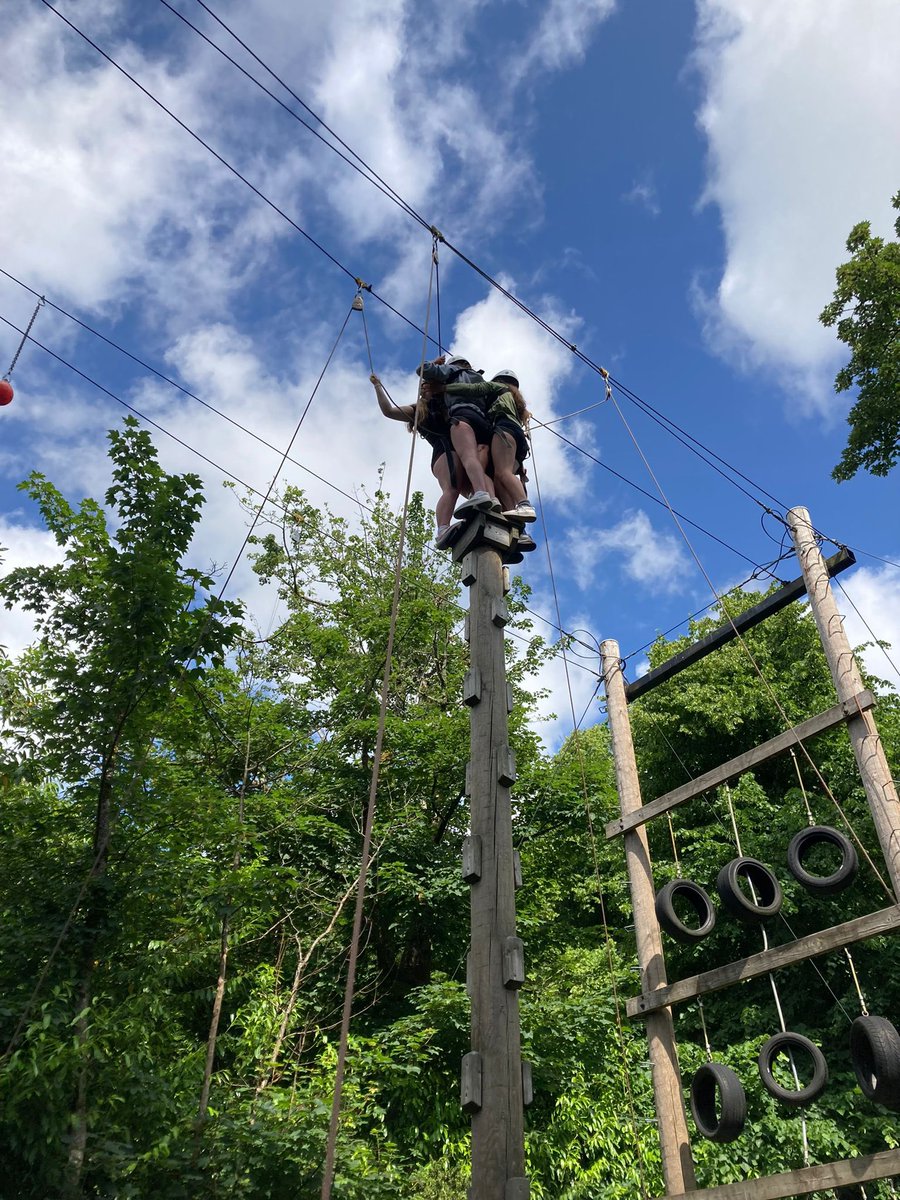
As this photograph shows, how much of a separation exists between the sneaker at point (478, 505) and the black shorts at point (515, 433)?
25.0 inches

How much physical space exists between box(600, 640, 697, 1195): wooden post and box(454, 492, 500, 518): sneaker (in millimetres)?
2695

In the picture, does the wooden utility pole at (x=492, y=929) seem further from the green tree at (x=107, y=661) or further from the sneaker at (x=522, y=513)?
the green tree at (x=107, y=661)

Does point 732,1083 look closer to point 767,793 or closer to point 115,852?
point 115,852

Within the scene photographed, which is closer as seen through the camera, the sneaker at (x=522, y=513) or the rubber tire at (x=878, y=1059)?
the rubber tire at (x=878, y=1059)

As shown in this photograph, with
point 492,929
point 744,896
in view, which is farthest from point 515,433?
point 744,896

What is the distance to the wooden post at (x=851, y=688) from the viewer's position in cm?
503

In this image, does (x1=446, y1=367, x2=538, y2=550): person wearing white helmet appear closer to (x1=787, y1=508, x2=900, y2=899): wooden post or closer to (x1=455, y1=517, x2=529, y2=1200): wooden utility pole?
(x1=455, y1=517, x2=529, y2=1200): wooden utility pole

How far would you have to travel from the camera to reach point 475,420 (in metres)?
5.36

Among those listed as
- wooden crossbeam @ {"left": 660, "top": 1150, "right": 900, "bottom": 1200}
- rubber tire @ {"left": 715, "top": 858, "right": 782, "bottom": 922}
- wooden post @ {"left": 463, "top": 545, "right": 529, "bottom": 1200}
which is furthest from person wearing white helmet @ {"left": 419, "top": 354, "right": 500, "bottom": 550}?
wooden crossbeam @ {"left": 660, "top": 1150, "right": 900, "bottom": 1200}

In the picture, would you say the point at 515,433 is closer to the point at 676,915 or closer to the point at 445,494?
the point at 445,494

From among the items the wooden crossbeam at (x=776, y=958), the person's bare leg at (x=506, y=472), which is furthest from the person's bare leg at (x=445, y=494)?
the wooden crossbeam at (x=776, y=958)

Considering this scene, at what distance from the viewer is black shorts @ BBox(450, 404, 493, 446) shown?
210 inches

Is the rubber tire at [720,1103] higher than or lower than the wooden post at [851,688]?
lower

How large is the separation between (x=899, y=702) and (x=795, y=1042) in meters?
10.1
